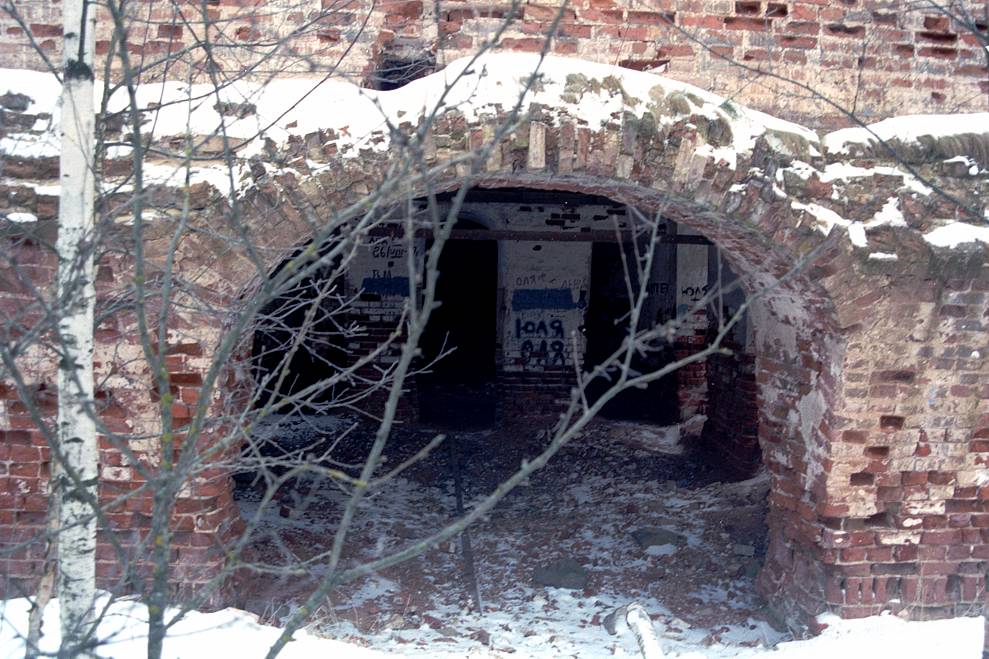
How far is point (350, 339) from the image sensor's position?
8820mm

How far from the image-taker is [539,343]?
29.0ft

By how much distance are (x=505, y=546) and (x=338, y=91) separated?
3.49 metres

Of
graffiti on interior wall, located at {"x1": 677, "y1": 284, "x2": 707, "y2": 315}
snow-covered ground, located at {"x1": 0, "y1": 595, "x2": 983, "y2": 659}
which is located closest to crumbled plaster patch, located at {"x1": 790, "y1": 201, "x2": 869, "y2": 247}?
snow-covered ground, located at {"x1": 0, "y1": 595, "x2": 983, "y2": 659}

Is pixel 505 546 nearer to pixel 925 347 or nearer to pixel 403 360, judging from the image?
pixel 925 347

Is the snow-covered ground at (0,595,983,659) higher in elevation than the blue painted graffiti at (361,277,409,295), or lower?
lower

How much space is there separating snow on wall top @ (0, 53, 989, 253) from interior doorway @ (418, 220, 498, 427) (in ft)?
18.9

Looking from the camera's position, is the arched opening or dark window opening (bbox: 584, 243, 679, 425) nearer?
the arched opening

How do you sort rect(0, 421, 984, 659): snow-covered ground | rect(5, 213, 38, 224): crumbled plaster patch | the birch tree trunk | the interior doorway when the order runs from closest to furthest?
the birch tree trunk → rect(5, 213, 38, 224): crumbled plaster patch → rect(0, 421, 984, 659): snow-covered ground → the interior doorway

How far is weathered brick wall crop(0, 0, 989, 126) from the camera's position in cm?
404

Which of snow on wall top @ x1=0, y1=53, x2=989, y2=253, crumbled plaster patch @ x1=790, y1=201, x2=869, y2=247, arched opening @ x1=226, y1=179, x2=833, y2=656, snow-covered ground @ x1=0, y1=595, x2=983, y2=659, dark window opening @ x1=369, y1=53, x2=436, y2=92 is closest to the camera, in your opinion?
snow-covered ground @ x1=0, y1=595, x2=983, y2=659

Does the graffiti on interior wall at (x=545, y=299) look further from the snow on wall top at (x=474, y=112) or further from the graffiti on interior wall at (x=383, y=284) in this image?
the snow on wall top at (x=474, y=112)

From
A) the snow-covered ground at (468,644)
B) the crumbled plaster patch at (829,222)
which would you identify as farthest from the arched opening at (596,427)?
the snow-covered ground at (468,644)

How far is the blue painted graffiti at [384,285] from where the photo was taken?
8648mm

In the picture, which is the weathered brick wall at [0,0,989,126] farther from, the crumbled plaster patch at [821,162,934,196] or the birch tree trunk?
the birch tree trunk
